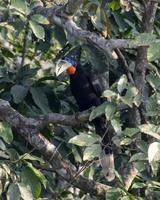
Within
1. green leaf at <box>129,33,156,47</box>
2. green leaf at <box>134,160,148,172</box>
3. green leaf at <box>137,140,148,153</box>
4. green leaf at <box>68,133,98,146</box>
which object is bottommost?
green leaf at <box>134,160,148,172</box>

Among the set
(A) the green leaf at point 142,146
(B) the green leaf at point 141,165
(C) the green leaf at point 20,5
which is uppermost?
(C) the green leaf at point 20,5

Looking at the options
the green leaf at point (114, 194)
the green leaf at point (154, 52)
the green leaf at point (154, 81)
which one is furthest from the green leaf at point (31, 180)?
the green leaf at point (154, 52)

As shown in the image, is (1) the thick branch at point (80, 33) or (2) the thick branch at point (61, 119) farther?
(2) the thick branch at point (61, 119)

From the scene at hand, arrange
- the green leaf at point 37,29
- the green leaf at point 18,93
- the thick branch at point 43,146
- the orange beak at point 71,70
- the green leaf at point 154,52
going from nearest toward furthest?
the green leaf at point 154,52, the green leaf at point 37,29, the thick branch at point 43,146, the green leaf at point 18,93, the orange beak at point 71,70

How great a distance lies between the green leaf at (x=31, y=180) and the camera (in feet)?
8.71

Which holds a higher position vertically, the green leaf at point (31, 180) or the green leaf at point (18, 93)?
the green leaf at point (18, 93)

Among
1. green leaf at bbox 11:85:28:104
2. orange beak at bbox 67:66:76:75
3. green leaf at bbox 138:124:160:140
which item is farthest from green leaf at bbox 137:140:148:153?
orange beak at bbox 67:66:76:75

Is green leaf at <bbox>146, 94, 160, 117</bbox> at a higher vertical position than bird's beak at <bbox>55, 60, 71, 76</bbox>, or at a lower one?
higher

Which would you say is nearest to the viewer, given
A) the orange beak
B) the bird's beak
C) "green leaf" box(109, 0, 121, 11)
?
"green leaf" box(109, 0, 121, 11)

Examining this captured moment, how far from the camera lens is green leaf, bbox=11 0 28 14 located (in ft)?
8.70

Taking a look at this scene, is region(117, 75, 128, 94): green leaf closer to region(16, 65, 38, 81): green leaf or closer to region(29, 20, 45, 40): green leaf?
region(29, 20, 45, 40): green leaf

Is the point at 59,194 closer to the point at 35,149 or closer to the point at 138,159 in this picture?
the point at 35,149

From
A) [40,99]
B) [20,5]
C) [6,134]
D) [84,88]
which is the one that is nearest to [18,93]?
[40,99]

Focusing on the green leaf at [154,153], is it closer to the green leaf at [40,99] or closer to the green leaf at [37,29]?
the green leaf at [37,29]
